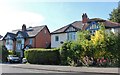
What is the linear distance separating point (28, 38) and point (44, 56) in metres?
24.4

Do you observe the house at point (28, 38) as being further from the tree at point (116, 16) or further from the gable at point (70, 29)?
the tree at point (116, 16)

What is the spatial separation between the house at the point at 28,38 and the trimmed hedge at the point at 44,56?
18.6 meters

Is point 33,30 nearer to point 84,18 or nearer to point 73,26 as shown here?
point 73,26

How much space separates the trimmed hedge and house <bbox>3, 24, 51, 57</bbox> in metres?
18.6

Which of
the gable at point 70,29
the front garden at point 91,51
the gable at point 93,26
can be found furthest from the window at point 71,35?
the front garden at point 91,51

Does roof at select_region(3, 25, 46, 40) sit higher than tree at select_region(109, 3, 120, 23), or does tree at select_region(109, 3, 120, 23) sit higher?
tree at select_region(109, 3, 120, 23)

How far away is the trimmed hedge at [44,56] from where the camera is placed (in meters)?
39.1

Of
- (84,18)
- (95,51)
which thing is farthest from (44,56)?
(84,18)

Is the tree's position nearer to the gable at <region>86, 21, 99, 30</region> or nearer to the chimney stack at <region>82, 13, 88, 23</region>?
the chimney stack at <region>82, 13, 88, 23</region>

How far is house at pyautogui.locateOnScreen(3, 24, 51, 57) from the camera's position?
62.9m

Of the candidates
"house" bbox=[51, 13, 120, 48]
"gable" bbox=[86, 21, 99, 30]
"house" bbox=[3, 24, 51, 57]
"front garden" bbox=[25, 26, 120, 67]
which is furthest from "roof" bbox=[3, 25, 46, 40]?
"front garden" bbox=[25, 26, 120, 67]

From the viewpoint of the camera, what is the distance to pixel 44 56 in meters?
40.8

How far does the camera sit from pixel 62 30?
56656 mm

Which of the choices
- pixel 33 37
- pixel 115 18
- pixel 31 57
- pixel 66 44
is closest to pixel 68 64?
pixel 66 44
